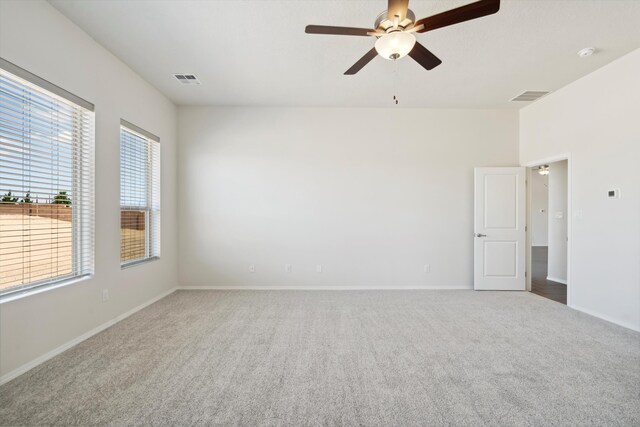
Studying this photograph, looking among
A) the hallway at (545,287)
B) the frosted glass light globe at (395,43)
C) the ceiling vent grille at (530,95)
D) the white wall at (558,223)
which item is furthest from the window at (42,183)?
the white wall at (558,223)

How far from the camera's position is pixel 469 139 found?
4.88 m

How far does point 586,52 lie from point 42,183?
5.47 m

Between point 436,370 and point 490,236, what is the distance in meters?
3.19

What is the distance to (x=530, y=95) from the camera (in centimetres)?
427

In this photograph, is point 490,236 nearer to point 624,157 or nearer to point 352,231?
point 624,157

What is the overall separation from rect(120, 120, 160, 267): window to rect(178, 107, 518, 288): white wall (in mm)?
553

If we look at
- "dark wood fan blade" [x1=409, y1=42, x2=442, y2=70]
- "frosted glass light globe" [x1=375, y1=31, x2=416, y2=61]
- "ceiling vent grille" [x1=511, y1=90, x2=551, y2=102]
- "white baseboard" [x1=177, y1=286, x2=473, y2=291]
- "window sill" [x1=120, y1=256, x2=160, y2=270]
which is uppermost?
"ceiling vent grille" [x1=511, y1=90, x2=551, y2=102]

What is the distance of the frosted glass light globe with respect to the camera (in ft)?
6.64

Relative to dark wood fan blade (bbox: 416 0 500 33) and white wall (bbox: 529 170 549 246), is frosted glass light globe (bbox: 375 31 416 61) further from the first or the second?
white wall (bbox: 529 170 549 246)

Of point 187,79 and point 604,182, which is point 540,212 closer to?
point 604,182

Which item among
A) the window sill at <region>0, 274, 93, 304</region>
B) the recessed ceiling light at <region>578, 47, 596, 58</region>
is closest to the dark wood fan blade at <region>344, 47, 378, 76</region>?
the recessed ceiling light at <region>578, 47, 596, 58</region>

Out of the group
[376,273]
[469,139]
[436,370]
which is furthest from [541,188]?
[436,370]

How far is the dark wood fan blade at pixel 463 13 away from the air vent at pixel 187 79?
3027mm

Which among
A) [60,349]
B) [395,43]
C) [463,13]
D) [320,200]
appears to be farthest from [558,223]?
[60,349]
